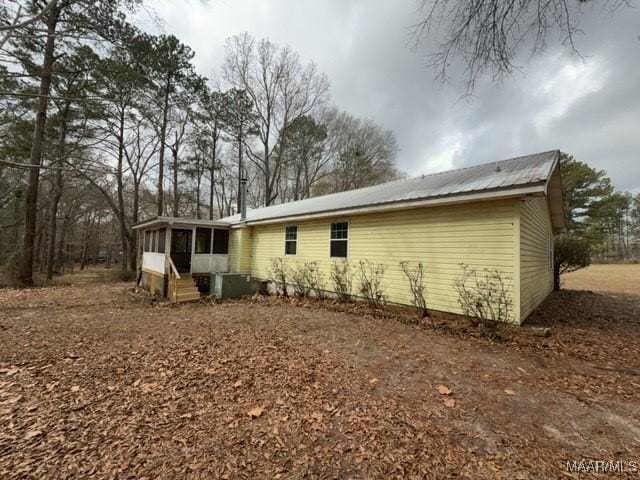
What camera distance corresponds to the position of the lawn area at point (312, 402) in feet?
6.51

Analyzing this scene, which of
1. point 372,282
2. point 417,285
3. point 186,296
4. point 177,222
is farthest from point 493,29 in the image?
point 177,222

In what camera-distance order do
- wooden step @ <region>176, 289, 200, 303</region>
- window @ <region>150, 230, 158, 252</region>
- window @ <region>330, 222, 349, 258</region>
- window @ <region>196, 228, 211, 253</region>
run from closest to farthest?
window @ <region>330, 222, 349, 258</region>, wooden step @ <region>176, 289, 200, 303</region>, window @ <region>150, 230, 158, 252</region>, window @ <region>196, 228, 211, 253</region>

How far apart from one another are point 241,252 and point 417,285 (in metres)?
8.41

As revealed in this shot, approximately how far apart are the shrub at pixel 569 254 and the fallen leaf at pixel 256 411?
1430cm

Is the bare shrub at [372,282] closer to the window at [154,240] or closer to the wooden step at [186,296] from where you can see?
the wooden step at [186,296]

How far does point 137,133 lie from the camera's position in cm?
1666

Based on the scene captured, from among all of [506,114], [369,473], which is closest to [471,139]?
[506,114]

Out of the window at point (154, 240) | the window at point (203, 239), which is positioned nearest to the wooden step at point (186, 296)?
the window at point (203, 239)

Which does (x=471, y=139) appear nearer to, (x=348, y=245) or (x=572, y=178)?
(x=348, y=245)

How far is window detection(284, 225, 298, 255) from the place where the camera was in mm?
10079

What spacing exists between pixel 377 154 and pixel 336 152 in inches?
148

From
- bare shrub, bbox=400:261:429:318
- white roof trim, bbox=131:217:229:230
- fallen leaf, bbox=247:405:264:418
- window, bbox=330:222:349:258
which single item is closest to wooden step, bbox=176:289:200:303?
white roof trim, bbox=131:217:229:230

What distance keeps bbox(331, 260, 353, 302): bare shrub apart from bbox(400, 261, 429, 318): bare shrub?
1879mm

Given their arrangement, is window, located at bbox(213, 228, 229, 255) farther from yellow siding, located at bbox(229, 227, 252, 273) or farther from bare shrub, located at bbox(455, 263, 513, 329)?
bare shrub, located at bbox(455, 263, 513, 329)
